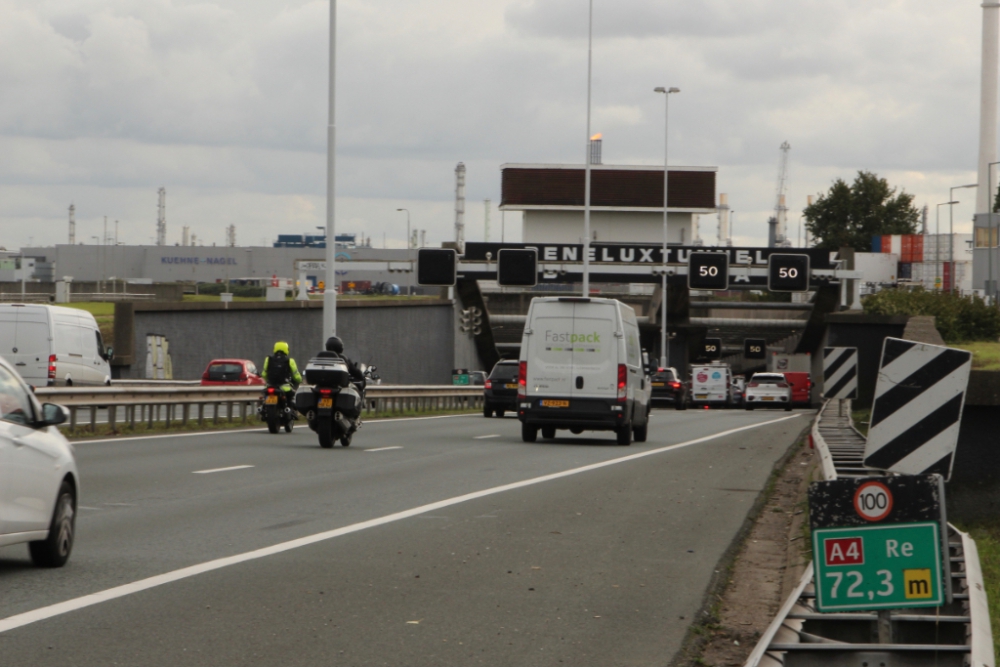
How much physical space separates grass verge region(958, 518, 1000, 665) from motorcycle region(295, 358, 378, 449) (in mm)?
10141

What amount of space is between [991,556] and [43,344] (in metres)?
24.2

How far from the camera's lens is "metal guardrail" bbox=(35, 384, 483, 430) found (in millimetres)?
22048

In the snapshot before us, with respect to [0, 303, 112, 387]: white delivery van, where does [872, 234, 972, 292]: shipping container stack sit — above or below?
above

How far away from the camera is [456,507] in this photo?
12.8 m

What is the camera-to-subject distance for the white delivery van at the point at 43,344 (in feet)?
98.2

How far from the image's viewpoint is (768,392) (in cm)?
5816

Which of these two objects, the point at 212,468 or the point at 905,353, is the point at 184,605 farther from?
the point at 212,468

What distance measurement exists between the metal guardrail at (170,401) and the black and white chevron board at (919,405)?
15633mm

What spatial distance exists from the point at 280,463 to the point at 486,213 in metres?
153

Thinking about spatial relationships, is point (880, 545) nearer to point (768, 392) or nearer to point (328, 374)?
point (328, 374)

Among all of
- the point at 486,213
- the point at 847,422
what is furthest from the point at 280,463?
the point at 486,213

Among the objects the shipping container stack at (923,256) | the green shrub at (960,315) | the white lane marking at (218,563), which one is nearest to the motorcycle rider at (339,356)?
the white lane marking at (218,563)

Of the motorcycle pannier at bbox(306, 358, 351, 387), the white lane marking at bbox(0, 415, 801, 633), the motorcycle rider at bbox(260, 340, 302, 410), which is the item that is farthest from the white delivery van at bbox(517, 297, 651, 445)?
the white lane marking at bbox(0, 415, 801, 633)

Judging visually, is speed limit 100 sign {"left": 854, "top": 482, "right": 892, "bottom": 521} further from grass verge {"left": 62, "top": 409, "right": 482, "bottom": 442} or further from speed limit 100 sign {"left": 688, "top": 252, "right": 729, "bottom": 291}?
speed limit 100 sign {"left": 688, "top": 252, "right": 729, "bottom": 291}
